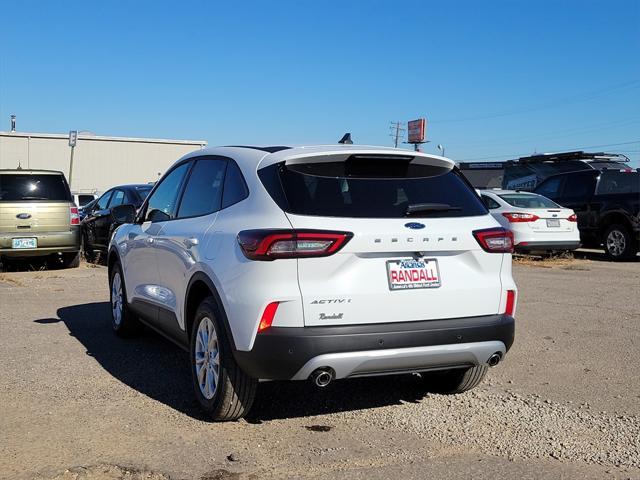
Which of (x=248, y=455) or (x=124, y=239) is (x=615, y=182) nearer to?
(x=124, y=239)

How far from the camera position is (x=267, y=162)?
4.28m

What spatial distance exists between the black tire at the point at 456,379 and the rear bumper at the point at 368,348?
2.13 feet

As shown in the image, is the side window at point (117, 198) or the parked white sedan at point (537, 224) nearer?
the parked white sedan at point (537, 224)

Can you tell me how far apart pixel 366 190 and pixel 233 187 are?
2.90 feet

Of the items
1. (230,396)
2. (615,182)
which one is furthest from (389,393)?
(615,182)

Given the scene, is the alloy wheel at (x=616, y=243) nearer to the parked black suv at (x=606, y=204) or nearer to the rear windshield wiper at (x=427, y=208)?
the parked black suv at (x=606, y=204)

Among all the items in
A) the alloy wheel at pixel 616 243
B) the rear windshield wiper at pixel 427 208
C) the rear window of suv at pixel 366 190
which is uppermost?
the rear window of suv at pixel 366 190

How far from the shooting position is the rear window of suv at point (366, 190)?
4.02 m

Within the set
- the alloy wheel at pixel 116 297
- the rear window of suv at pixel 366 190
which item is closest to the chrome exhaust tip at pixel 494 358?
the rear window of suv at pixel 366 190

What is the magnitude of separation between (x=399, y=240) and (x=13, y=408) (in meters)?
2.78

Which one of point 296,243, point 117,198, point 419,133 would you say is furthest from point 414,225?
point 419,133

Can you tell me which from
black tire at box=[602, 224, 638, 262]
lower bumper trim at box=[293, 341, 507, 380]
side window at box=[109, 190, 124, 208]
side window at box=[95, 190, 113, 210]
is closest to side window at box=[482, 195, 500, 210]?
black tire at box=[602, 224, 638, 262]

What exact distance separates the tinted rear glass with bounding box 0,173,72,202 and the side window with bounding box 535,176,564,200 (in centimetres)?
1028

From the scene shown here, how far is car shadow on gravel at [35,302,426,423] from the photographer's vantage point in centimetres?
470
